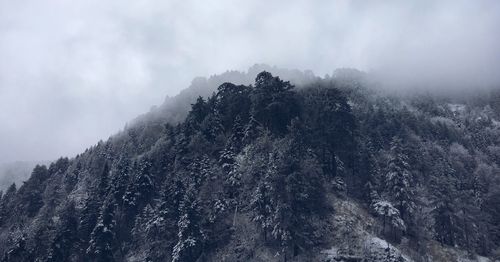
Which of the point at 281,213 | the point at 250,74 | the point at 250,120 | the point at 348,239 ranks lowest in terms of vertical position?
the point at 348,239

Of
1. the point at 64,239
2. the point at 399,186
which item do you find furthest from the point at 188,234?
the point at 399,186

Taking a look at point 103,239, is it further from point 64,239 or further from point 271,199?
point 271,199

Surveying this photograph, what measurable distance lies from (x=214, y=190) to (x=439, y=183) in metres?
35.0

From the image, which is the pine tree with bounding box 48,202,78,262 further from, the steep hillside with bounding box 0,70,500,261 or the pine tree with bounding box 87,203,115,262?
the pine tree with bounding box 87,203,115,262

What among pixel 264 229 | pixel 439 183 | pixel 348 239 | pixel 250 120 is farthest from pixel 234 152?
pixel 439 183

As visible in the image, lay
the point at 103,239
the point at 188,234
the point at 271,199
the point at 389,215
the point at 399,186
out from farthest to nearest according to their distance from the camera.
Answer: the point at 103,239
the point at 399,186
the point at 188,234
the point at 389,215
the point at 271,199

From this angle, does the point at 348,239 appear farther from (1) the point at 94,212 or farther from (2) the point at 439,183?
(1) the point at 94,212

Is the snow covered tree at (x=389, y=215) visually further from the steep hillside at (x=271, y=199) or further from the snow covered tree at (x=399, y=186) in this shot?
the snow covered tree at (x=399, y=186)

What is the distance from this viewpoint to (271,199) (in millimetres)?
55906

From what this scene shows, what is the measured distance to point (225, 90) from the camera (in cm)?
8825

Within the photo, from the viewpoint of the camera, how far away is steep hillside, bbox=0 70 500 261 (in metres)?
56.2

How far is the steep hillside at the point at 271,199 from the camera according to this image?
56.2 meters

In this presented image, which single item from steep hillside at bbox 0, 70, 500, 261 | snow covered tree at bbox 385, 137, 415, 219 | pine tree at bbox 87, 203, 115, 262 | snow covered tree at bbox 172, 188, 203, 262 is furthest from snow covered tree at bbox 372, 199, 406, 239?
pine tree at bbox 87, 203, 115, 262

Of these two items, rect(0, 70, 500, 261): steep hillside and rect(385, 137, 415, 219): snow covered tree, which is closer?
rect(0, 70, 500, 261): steep hillside
